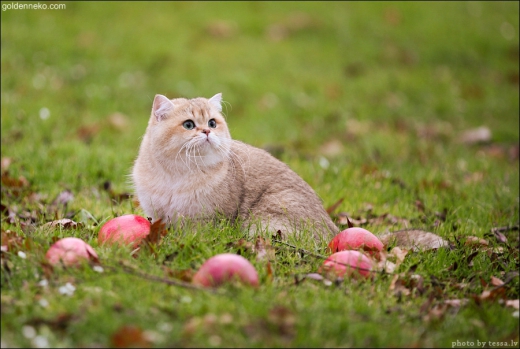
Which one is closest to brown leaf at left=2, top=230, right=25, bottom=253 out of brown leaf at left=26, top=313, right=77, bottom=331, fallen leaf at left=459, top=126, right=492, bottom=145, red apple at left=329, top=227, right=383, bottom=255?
brown leaf at left=26, top=313, right=77, bottom=331

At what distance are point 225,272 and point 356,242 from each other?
112 centimetres

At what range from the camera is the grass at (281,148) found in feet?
9.52

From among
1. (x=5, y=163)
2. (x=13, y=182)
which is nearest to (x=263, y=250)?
(x=13, y=182)

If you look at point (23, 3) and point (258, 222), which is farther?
point (23, 3)

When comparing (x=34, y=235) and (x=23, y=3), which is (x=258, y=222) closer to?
(x=34, y=235)

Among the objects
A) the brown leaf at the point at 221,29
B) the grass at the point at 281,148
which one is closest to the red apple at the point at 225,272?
the grass at the point at 281,148

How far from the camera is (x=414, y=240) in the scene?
14.0 feet

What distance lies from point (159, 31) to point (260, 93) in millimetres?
2903

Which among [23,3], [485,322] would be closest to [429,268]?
[485,322]

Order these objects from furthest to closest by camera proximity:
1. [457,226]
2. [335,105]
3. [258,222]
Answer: [335,105] < [457,226] < [258,222]

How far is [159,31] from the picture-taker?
37.9 ft

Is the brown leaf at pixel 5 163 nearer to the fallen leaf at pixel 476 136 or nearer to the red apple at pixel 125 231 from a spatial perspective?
the red apple at pixel 125 231

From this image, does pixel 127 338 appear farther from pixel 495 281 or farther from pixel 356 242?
pixel 495 281

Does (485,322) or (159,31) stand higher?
(159,31)
